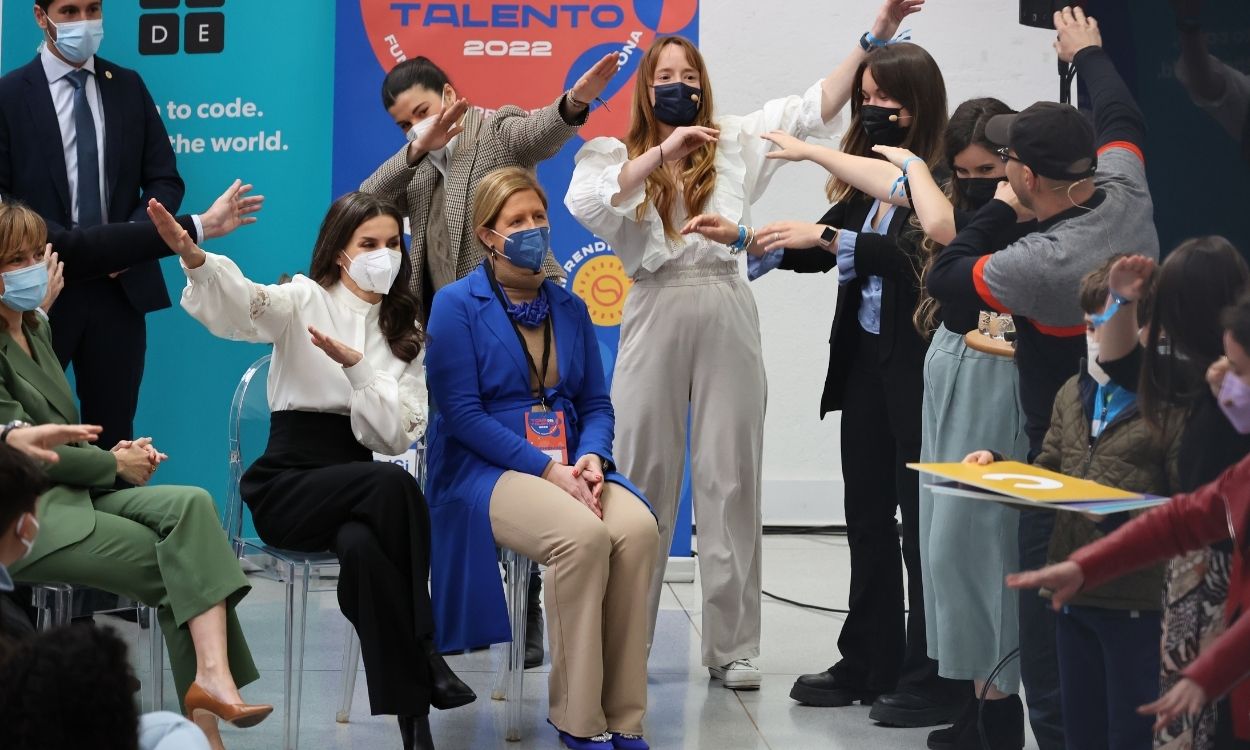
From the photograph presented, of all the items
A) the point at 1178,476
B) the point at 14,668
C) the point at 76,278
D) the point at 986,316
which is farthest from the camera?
the point at 76,278

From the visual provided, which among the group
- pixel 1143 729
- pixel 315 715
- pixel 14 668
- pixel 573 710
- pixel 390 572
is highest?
pixel 14 668

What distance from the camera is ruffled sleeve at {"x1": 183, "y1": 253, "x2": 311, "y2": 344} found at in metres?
3.37

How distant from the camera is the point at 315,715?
3.63 m

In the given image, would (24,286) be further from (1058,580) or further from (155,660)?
(1058,580)

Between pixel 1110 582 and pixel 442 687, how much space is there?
170 cm

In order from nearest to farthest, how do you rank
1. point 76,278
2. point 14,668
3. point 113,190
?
point 14,668, point 76,278, point 113,190

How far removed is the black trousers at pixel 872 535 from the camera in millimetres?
3650

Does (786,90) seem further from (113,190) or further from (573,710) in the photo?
(573,710)

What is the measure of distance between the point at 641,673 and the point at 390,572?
630 millimetres

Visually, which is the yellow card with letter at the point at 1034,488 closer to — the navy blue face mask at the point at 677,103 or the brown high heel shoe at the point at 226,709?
the brown high heel shoe at the point at 226,709

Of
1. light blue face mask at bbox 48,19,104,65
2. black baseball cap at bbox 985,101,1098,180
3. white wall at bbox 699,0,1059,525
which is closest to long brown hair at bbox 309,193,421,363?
light blue face mask at bbox 48,19,104,65

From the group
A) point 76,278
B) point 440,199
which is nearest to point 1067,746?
point 440,199

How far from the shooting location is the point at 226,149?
496cm

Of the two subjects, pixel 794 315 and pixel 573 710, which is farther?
pixel 794 315
